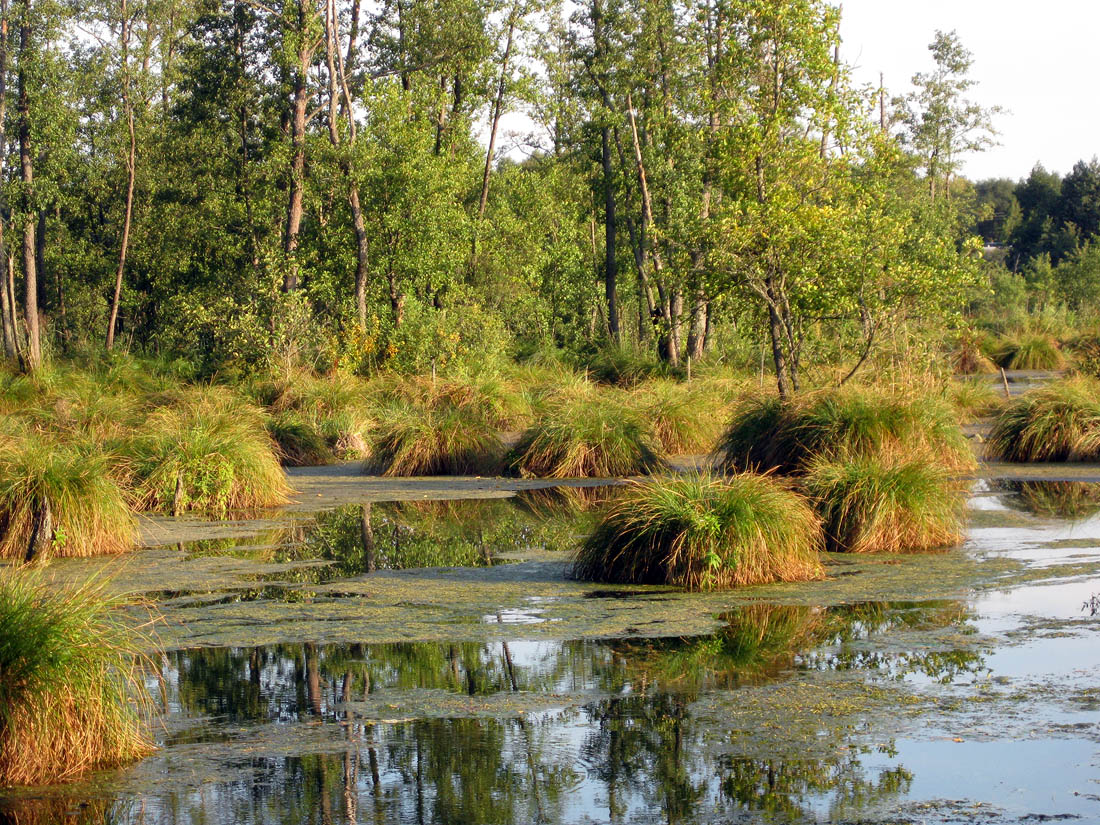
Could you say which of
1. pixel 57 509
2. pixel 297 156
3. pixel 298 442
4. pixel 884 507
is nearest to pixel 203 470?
pixel 57 509

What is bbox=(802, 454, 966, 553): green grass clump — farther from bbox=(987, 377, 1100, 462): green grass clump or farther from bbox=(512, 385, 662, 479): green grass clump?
bbox=(987, 377, 1100, 462): green grass clump

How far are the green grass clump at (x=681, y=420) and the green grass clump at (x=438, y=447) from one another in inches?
89.0

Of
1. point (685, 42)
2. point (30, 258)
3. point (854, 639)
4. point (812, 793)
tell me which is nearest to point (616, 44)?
point (685, 42)

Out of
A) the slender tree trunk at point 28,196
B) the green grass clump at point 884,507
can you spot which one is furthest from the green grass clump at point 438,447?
the slender tree trunk at point 28,196

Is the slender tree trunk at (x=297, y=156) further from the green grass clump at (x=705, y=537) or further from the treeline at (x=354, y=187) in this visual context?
the green grass clump at (x=705, y=537)

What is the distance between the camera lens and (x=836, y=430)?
566 inches

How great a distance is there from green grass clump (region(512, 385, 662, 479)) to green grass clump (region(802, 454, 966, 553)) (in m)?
5.75

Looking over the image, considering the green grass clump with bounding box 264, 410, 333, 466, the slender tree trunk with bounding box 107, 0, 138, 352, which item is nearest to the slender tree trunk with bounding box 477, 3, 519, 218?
the slender tree trunk with bounding box 107, 0, 138, 352

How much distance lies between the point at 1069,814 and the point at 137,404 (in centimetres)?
1883

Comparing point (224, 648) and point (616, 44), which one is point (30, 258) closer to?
point (616, 44)

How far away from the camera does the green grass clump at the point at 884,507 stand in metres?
11.9

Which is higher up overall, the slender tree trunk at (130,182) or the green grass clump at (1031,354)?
the slender tree trunk at (130,182)

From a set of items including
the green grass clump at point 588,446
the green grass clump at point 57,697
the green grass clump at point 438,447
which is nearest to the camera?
the green grass clump at point 57,697

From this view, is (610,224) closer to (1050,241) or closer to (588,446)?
(588,446)
